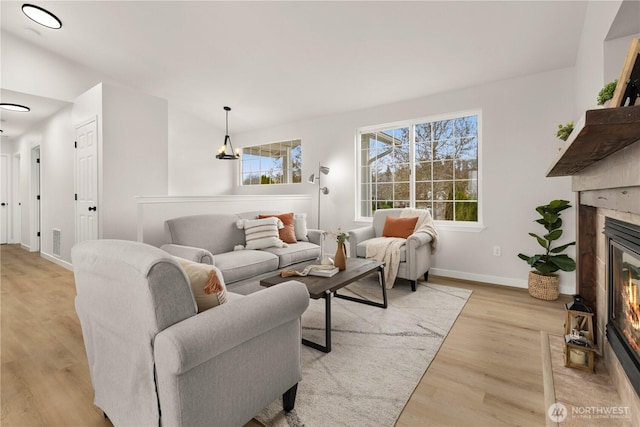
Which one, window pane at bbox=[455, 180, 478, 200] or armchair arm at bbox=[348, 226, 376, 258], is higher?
window pane at bbox=[455, 180, 478, 200]

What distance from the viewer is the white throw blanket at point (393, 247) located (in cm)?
345

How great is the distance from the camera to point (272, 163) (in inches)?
240

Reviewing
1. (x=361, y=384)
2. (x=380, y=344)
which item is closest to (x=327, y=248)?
(x=380, y=344)

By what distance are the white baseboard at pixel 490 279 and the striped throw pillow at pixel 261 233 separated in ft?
7.10

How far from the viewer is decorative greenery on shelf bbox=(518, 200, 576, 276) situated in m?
3.10

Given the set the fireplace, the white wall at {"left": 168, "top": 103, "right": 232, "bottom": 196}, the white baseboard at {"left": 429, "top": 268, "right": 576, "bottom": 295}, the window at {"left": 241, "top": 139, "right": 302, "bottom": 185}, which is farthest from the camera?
the white wall at {"left": 168, "top": 103, "right": 232, "bottom": 196}

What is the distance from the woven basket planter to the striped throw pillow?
2.76 metres

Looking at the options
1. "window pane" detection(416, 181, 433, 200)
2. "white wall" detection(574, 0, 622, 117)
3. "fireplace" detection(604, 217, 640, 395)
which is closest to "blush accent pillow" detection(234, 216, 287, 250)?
"window pane" detection(416, 181, 433, 200)

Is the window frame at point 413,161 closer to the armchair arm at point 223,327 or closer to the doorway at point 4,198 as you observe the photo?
the armchair arm at point 223,327

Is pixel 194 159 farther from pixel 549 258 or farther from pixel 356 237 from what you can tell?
pixel 549 258

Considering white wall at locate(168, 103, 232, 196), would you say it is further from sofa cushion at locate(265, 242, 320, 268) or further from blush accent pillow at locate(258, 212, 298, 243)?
sofa cushion at locate(265, 242, 320, 268)

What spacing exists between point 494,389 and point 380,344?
0.76m

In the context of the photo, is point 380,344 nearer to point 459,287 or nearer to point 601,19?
point 459,287

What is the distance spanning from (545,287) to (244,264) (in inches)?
121
